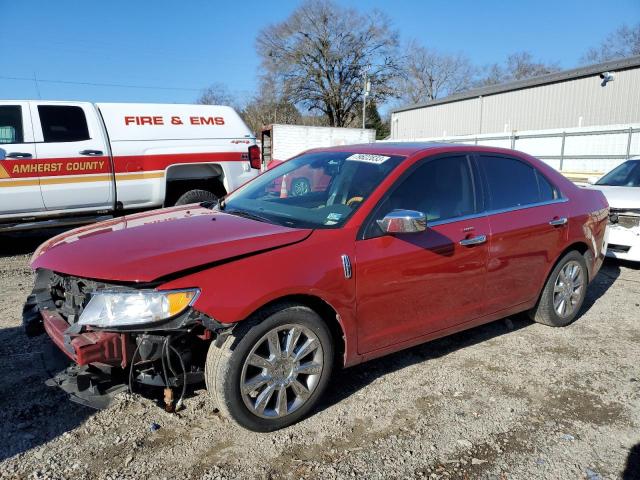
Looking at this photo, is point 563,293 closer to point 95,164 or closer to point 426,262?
point 426,262

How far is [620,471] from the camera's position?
8.62ft

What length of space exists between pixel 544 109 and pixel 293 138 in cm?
1519

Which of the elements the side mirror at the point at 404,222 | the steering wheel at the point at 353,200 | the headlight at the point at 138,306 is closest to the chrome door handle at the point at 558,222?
the side mirror at the point at 404,222

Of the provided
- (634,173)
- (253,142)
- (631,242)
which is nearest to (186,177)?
(253,142)

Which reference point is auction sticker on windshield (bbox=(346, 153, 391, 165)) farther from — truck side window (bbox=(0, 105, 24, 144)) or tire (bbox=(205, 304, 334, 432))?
truck side window (bbox=(0, 105, 24, 144))

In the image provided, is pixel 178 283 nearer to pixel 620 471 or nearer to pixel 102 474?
pixel 102 474

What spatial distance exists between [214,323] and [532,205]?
2.87 meters

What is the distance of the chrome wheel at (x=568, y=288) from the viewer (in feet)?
14.7

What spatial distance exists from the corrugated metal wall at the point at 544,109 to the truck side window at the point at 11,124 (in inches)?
1027

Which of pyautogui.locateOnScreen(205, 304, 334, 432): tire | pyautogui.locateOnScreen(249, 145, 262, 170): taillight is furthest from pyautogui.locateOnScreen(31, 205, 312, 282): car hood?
pyautogui.locateOnScreen(249, 145, 262, 170): taillight

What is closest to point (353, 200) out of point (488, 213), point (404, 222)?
point (404, 222)

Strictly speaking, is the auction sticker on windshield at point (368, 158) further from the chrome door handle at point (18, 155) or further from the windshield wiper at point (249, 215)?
the chrome door handle at point (18, 155)

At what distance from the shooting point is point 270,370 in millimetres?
2789

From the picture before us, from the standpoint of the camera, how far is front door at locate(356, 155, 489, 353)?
3.09m
